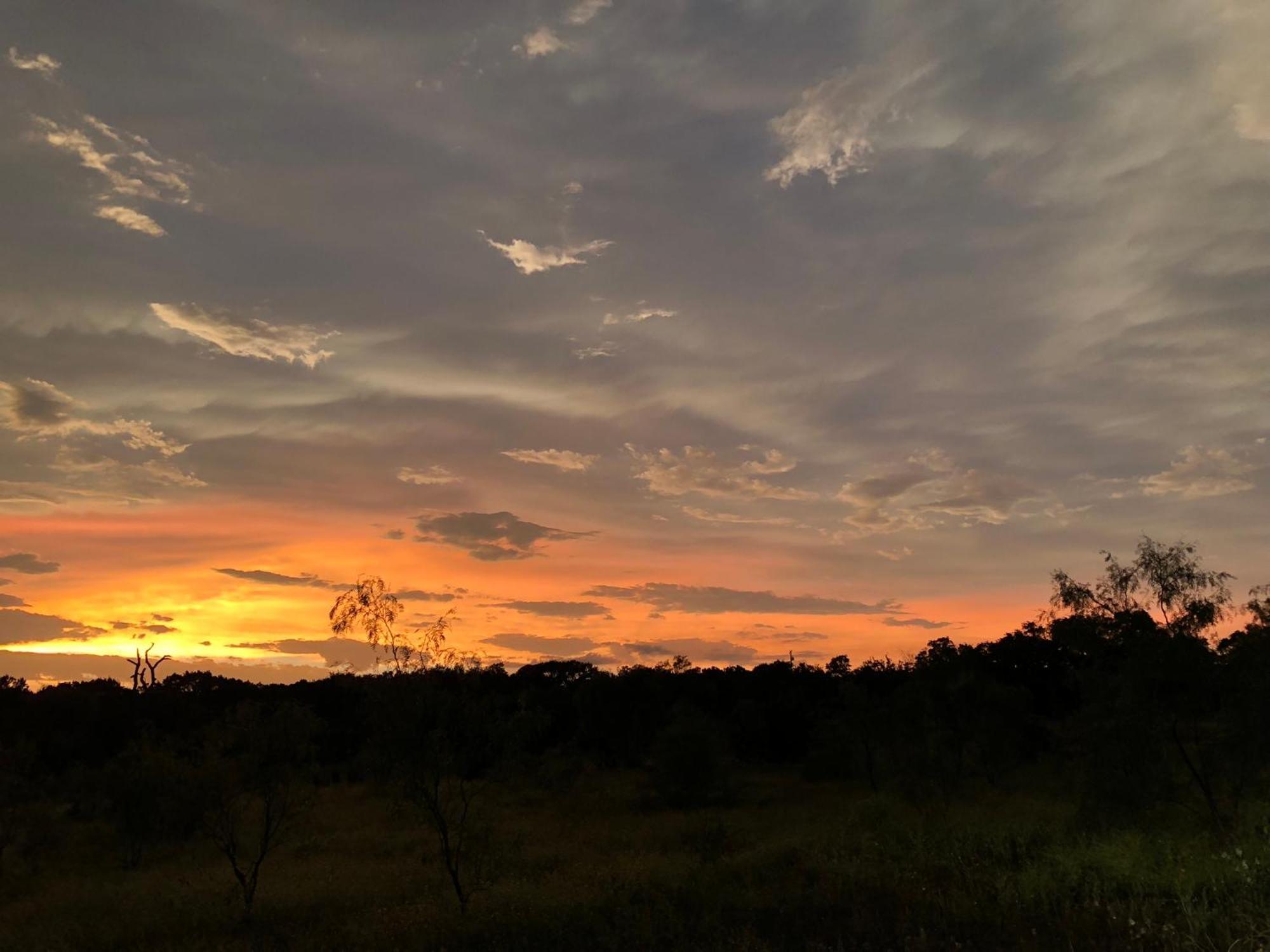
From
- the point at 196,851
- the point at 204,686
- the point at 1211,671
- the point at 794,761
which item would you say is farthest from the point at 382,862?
the point at 204,686

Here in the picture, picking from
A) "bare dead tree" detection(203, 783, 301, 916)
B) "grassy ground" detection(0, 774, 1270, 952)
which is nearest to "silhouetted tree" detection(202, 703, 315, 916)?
"bare dead tree" detection(203, 783, 301, 916)

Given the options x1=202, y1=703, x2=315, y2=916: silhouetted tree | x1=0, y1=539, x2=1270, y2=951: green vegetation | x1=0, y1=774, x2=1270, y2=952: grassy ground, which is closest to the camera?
x1=0, y1=774, x2=1270, y2=952: grassy ground

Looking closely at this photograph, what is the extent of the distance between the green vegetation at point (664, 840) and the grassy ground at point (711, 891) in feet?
0.41

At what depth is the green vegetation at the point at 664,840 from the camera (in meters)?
20.6

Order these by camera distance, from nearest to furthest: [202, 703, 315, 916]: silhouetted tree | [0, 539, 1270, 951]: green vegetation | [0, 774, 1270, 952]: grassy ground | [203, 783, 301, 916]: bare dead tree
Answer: [0, 774, 1270, 952]: grassy ground < [0, 539, 1270, 951]: green vegetation < [203, 783, 301, 916]: bare dead tree < [202, 703, 315, 916]: silhouetted tree

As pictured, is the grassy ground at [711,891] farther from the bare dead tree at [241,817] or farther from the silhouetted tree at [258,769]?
the silhouetted tree at [258,769]

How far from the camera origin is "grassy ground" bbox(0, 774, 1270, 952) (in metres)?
19.0

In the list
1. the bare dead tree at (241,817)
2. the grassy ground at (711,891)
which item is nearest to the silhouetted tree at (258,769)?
the bare dead tree at (241,817)

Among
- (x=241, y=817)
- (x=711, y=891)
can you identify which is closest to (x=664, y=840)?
(x=711, y=891)

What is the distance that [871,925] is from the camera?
1986cm

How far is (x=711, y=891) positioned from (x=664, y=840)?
14554mm

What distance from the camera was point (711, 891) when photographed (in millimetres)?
24188

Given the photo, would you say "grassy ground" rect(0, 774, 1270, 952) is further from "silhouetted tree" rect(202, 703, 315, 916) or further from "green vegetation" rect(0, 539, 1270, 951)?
"silhouetted tree" rect(202, 703, 315, 916)

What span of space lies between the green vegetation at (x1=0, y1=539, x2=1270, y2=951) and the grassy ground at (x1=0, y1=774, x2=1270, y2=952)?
125 millimetres
